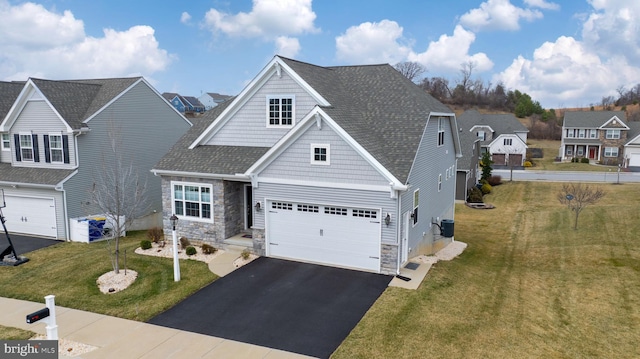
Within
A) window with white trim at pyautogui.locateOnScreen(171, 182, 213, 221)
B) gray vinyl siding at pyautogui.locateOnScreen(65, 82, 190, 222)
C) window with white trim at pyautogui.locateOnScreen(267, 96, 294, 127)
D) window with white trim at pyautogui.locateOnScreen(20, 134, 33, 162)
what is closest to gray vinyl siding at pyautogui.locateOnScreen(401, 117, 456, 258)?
window with white trim at pyautogui.locateOnScreen(267, 96, 294, 127)

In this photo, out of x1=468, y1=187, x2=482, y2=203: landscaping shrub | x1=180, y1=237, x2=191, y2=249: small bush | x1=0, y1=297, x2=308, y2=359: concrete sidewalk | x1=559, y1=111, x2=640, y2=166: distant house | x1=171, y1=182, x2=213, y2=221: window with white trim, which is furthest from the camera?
x1=559, y1=111, x2=640, y2=166: distant house

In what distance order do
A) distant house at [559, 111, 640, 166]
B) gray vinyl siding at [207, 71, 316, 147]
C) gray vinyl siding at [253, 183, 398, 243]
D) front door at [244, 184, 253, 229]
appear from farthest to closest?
distant house at [559, 111, 640, 166], front door at [244, 184, 253, 229], gray vinyl siding at [207, 71, 316, 147], gray vinyl siding at [253, 183, 398, 243]

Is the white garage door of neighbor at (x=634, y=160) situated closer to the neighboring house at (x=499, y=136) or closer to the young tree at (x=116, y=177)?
the neighboring house at (x=499, y=136)

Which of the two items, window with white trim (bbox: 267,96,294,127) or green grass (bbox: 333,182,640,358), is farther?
window with white trim (bbox: 267,96,294,127)

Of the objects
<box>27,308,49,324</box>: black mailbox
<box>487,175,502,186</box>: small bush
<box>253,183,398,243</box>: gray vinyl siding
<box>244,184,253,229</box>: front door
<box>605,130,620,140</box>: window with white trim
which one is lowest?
<box>487,175,502,186</box>: small bush

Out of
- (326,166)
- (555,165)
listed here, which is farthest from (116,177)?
(555,165)

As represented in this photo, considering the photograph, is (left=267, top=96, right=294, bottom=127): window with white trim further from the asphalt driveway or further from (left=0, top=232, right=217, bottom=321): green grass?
(left=0, top=232, right=217, bottom=321): green grass

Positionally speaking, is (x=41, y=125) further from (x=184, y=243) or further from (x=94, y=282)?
(x=94, y=282)
